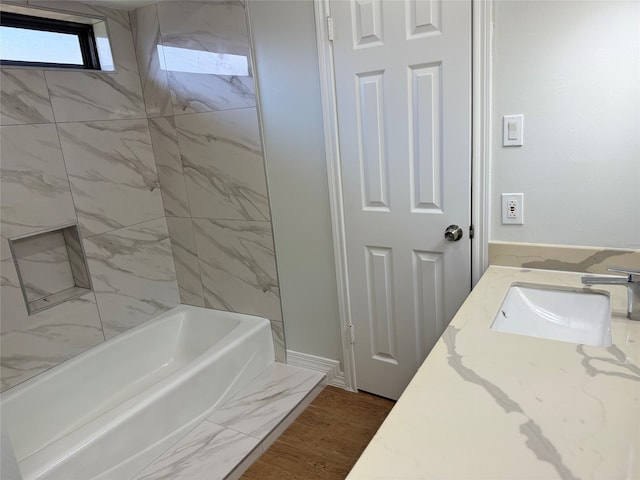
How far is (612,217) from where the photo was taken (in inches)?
63.5

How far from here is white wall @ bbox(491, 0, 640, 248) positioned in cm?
149

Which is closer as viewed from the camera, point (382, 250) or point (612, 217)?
point (612, 217)

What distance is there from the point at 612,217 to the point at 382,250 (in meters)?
0.93

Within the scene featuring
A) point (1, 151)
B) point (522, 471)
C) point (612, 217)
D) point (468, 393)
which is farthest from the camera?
point (1, 151)

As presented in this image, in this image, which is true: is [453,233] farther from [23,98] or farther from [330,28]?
[23,98]

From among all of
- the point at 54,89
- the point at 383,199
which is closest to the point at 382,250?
the point at 383,199

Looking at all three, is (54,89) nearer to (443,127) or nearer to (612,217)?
(443,127)

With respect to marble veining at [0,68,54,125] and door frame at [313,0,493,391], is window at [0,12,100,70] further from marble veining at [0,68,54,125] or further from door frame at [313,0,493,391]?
door frame at [313,0,493,391]

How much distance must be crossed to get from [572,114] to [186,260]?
87.9 inches

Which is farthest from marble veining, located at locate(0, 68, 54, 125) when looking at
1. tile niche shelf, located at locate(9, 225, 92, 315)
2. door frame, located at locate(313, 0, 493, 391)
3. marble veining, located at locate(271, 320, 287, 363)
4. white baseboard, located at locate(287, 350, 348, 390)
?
white baseboard, located at locate(287, 350, 348, 390)

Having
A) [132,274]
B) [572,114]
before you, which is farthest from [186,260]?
[572,114]

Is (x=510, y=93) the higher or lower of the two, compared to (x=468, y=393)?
higher

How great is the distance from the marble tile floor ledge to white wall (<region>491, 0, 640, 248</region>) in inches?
54.7

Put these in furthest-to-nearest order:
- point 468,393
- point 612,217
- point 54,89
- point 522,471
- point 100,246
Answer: point 100,246 < point 54,89 < point 612,217 < point 468,393 < point 522,471
